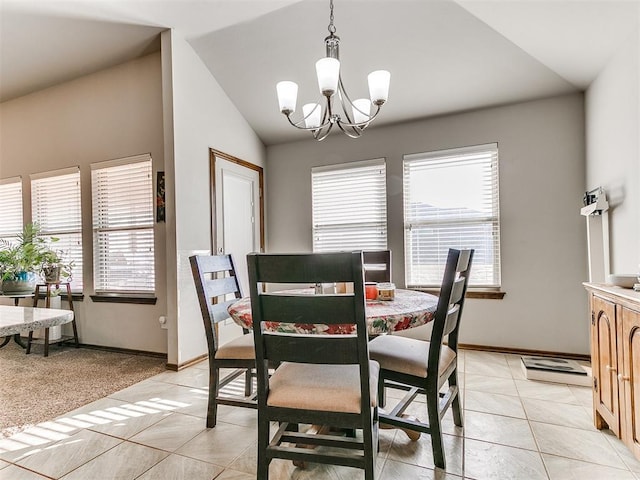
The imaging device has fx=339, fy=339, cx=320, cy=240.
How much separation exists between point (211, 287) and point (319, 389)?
1100 mm

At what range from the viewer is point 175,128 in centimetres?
306

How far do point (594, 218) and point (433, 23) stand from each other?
80.6 inches

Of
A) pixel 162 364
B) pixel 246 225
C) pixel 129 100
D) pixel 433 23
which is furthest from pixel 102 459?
pixel 433 23

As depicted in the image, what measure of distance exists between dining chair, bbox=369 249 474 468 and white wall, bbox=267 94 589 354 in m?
1.81

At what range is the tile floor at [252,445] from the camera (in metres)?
1.62

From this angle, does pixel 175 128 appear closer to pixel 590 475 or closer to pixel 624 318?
pixel 624 318

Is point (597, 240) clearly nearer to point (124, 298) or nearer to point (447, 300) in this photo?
point (447, 300)

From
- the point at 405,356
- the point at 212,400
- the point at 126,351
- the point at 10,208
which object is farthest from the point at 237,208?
the point at 10,208

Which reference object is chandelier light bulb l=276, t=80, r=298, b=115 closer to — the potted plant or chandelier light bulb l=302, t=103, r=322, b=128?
chandelier light bulb l=302, t=103, r=322, b=128

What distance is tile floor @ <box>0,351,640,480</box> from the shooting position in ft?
5.32

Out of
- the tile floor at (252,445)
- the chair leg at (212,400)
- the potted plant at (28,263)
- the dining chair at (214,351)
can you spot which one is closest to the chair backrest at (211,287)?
the dining chair at (214,351)

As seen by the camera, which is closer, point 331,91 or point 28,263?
point 331,91

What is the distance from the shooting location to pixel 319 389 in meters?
1.38

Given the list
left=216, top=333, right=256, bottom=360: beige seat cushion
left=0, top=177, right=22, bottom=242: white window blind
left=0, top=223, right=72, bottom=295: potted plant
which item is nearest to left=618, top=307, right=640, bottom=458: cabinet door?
left=216, top=333, right=256, bottom=360: beige seat cushion
